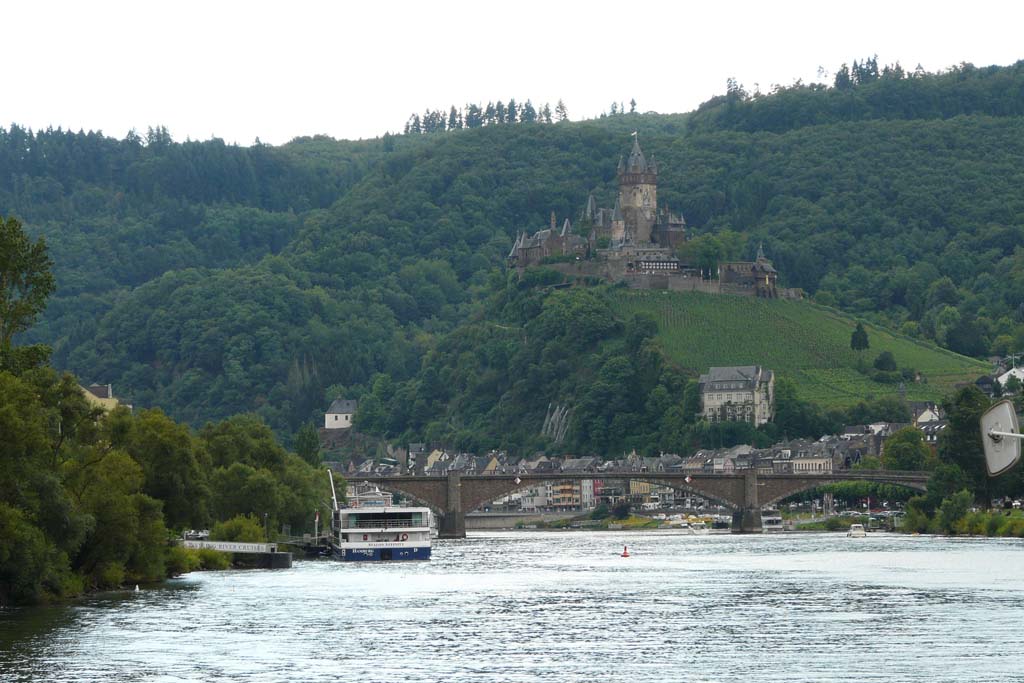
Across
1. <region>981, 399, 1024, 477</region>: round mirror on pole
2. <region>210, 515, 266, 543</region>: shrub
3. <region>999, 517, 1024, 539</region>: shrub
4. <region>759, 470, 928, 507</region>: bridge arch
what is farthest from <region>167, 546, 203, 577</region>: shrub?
<region>759, 470, 928, 507</region>: bridge arch

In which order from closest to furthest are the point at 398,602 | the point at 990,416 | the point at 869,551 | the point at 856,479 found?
the point at 990,416 → the point at 398,602 → the point at 869,551 → the point at 856,479

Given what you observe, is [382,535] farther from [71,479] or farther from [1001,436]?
[1001,436]

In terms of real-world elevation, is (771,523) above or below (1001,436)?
below

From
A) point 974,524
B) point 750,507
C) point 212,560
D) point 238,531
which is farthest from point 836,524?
point 212,560

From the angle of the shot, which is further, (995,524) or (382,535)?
(995,524)

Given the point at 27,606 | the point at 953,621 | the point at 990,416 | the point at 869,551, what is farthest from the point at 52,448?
the point at 869,551

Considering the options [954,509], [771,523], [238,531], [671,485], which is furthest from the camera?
[771,523]

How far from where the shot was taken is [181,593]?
8631 centimetres

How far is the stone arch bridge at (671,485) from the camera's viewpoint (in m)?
181

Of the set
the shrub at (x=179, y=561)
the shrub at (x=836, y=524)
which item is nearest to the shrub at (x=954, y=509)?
the shrub at (x=836, y=524)

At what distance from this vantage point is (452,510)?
18300 cm

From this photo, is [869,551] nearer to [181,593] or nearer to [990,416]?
[181,593]

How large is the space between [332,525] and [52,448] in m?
62.7

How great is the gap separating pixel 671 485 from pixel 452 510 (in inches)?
795
